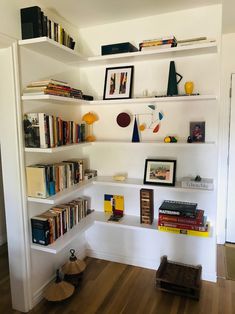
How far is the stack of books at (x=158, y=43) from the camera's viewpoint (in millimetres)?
2191

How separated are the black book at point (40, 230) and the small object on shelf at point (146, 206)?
2.84 feet

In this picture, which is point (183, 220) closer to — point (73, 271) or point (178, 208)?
point (178, 208)

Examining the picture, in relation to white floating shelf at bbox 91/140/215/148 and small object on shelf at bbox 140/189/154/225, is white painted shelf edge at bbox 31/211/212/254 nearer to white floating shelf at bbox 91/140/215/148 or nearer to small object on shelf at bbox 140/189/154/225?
small object on shelf at bbox 140/189/154/225

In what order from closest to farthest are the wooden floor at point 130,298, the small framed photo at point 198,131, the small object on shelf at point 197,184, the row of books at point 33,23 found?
the row of books at point 33,23 → the wooden floor at point 130,298 → the small object on shelf at point 197,184 → the small framed photo at point 198,131

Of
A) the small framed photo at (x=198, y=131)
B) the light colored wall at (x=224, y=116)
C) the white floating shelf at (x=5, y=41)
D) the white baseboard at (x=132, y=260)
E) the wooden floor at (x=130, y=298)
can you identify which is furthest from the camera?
the light colored wall at (x=224, y=116)

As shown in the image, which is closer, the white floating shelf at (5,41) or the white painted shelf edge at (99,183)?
the white floating shelf at (5,41)

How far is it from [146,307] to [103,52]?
2179mm

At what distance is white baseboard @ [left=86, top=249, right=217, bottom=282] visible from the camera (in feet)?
8.06

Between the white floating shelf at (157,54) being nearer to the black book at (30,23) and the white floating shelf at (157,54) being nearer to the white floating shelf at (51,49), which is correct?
the white floating shelf at (51,49)

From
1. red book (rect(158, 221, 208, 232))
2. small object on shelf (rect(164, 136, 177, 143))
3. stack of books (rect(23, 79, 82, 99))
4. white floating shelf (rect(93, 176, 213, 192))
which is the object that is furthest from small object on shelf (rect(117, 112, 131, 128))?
red book (rect(158, 221, 208, 232))

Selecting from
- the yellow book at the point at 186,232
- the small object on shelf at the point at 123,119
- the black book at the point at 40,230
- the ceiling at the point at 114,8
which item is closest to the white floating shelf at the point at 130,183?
the yellow book at the point at 186,232

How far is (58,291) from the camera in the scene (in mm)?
2170

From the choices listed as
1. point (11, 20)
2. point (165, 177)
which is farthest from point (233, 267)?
point (11, 20)

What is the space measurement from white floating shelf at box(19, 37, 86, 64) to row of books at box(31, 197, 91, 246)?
129cm
